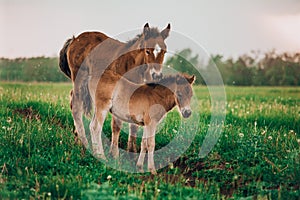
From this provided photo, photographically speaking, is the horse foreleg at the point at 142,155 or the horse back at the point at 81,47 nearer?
the horse foreleg at the point at 142,155

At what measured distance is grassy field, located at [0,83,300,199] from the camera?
15.8 feet

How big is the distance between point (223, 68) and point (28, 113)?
2.54 meters

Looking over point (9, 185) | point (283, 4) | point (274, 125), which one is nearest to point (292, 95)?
point (274, 125)

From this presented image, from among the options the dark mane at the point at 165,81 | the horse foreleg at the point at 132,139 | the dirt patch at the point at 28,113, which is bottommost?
the horse foreleg at the point at 132,139

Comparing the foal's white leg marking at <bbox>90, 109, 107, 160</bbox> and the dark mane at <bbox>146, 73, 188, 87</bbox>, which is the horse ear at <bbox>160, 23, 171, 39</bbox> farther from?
the foal's white leg marking at <bbox>90, 109, 107, 160</bbox>

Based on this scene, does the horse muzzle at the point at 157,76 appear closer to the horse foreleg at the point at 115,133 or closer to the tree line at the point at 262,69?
the horse foreleg at the point at 115,133

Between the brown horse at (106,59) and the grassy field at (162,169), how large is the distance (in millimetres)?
436

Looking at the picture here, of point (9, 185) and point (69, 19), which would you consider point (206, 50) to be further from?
point (9, 185)

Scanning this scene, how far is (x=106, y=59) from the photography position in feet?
19.7

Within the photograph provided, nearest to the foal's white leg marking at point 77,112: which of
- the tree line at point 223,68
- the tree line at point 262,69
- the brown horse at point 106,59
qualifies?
the brown horse at point 106,59

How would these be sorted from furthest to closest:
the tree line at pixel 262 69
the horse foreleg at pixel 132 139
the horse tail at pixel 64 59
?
the tree line at pixel 262 69, the horse tail at pixel 64 59, the horse foreleg at pixel 132 139

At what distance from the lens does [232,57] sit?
6.66 metres

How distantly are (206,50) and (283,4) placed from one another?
1.08 meters

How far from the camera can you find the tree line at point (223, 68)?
6273 mm
